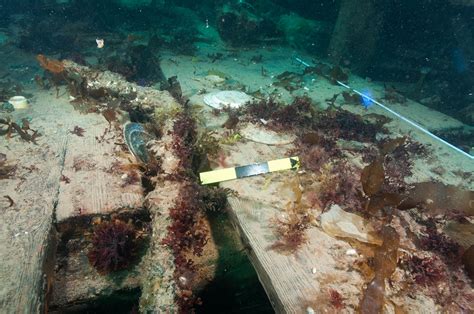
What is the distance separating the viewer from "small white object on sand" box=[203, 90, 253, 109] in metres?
6.63

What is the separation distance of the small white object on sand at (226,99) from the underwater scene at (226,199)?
Answer: 0.05m

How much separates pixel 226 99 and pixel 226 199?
3409 mm

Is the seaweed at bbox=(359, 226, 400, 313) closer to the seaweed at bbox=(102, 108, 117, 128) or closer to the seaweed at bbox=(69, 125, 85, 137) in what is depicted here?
the seaweed at bbox=(102, 108, 117, 128)

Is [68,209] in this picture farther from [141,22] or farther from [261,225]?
[141,22]

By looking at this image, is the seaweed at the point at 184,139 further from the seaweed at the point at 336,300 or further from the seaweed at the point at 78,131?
the seaweed at the point at 336,300

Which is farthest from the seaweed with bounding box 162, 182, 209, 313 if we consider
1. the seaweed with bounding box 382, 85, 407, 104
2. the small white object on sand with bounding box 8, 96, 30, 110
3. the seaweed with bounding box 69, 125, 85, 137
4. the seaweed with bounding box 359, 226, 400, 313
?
the seaweed with bounding box 382, 85, 407, 104

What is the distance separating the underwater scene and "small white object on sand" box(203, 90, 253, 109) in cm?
5

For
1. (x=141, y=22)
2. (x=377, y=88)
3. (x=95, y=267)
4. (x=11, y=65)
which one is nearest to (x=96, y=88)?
(x=95, y=267)

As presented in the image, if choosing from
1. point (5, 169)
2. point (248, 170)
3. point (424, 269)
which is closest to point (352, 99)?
point (248, 170)

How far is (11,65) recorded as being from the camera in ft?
30.7

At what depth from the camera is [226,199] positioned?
154 inches

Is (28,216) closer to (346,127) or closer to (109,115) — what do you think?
(109,115)

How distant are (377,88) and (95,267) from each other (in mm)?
9096

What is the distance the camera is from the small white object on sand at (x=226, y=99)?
6.63 metres
